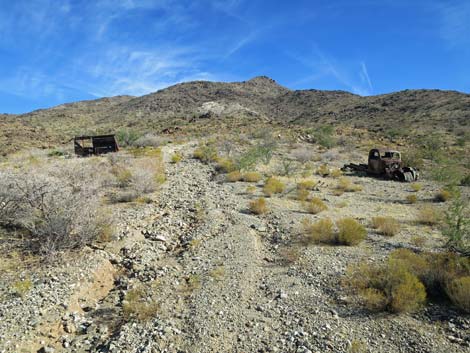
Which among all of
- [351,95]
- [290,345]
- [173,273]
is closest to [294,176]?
[173,273]

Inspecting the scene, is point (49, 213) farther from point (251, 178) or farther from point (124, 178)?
point (251, 178)

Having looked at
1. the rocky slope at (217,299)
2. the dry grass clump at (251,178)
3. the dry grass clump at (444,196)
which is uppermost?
the dry grass clump at (251,178)

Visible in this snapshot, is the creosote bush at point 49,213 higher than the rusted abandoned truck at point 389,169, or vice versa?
the rusted abandoned truck at point 389,169

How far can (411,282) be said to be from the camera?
5469 mm

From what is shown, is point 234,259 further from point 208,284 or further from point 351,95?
point 351,95

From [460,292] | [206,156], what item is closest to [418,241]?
[460,292]

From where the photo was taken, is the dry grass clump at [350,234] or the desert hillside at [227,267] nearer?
the desert hillside at [227,267]

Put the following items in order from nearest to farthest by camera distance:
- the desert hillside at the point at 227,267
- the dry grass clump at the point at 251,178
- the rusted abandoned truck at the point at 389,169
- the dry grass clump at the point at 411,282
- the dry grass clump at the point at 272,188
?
the desert hillside at the point at 227,267 → the dry grass clump at the point at 411,282 → the dry grass clump at the point at 272,188 → the dry grass clump at the point at 251,178 → the rusted abandoned truck at the point at 389,169

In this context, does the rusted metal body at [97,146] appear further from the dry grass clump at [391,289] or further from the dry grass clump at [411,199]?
the dry grass clump at [391,289]

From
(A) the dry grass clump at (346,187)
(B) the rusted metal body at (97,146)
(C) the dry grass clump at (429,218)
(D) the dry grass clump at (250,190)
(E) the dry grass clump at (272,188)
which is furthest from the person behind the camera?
(B) the rusted metal body at (97,146)

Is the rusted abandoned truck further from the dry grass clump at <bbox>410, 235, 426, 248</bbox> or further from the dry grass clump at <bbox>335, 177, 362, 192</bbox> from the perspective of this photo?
the dry grass clump at <bbox>410, 235, 426, 248</bbox>

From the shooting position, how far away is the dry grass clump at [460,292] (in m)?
5.05

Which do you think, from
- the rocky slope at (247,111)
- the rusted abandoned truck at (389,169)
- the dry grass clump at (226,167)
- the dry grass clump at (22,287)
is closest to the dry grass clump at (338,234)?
the dry grass clump at (22,287)

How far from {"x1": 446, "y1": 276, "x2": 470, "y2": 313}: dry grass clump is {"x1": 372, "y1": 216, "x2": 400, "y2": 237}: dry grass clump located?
11.0 feet
